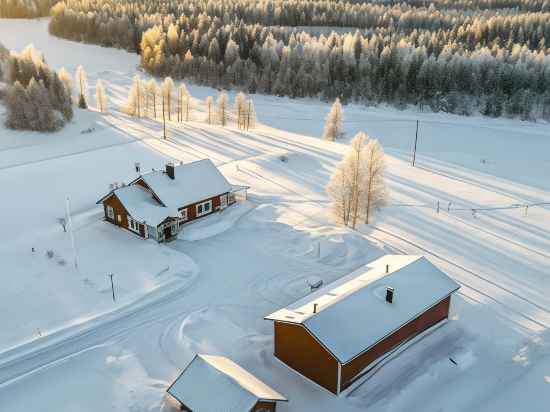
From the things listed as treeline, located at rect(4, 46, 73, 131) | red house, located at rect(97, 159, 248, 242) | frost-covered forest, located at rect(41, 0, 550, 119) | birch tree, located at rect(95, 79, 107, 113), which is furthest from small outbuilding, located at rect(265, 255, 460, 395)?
frost-covered forest, located at rect(41, 0, 550, 119)

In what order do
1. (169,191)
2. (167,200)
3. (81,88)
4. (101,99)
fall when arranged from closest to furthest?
(167,200)
(169,191)
(101,99)
(81,88)

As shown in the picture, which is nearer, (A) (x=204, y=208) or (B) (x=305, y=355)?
(B) (x=305, y=355)

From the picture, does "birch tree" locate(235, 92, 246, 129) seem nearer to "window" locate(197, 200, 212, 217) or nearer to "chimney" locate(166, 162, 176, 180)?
"window" locate(197, 200, 212, 217)

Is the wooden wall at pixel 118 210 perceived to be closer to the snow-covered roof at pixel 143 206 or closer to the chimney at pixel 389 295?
the snow-covered roof at pixel 143 206

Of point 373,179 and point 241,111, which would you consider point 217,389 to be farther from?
point 241,111

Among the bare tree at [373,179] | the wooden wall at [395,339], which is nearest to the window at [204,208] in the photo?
the bare tree at [373,179]

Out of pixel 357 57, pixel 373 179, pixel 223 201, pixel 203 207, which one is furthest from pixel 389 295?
pixel 357 57

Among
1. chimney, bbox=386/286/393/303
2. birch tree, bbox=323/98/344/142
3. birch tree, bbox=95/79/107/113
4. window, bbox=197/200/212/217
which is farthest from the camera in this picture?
birch tree, bbox=95/79/107/113
